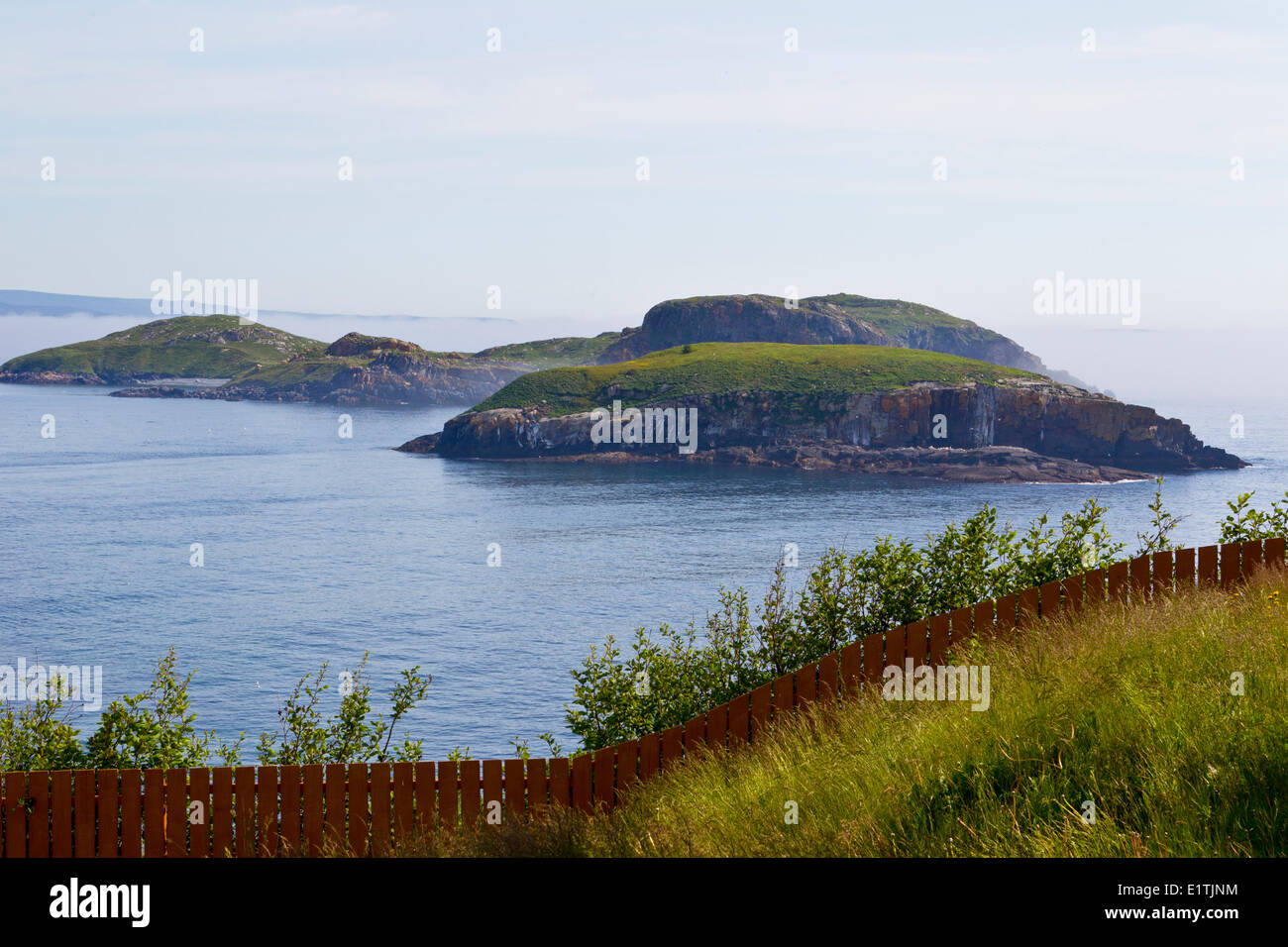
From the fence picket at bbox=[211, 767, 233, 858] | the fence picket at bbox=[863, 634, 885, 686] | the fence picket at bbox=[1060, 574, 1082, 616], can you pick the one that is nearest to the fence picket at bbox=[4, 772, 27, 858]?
the fence picket at bbox=[211, 767, 233, 858]

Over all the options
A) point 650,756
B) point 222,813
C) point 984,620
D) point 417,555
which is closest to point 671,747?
point 650,756

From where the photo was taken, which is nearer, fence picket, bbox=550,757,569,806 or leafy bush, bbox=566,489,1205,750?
fence picket, bbox=550,757,569,806

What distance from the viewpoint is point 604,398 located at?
174 meters

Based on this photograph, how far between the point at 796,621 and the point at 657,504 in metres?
93.9

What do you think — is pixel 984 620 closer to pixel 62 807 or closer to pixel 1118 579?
pixel 1118 579

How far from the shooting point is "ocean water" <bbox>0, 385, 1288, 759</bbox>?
5253 cm

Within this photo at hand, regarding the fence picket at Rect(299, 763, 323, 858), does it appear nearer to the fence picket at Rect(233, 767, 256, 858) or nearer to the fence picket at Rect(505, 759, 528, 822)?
the fence picket at Rect(233, 767, 256, 858)

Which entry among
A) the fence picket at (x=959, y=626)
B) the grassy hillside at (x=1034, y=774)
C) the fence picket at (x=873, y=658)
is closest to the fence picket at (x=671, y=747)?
the grassy hillside at (x=1034, y=774)

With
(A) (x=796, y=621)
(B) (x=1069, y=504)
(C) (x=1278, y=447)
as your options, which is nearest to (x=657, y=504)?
(B) (x=1069, y=504)

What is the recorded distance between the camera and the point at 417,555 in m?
84.9

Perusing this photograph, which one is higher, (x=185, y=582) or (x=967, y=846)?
(x=967, y=846)

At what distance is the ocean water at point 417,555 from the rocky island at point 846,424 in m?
9.42

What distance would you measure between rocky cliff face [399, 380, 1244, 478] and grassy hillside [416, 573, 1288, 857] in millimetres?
133593
